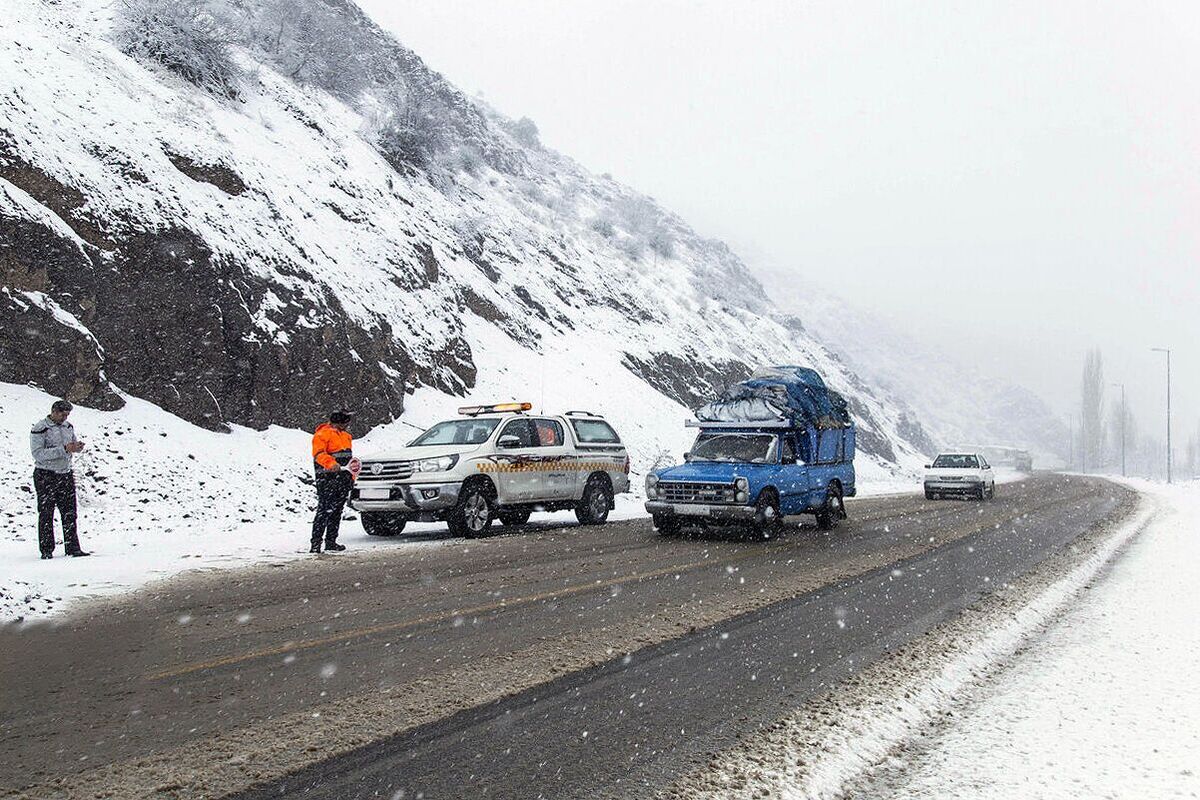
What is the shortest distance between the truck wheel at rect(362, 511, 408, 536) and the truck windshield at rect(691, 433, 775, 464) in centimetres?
526

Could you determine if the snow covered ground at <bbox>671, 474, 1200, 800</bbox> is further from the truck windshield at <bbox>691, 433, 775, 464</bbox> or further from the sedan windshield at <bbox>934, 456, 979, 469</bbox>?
the sedan windshield at <bbox>934, 456, 979, 469</bbox>

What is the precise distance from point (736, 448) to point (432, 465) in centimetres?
532

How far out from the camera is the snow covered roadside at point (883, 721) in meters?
3.71

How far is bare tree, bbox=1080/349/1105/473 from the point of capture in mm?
128175

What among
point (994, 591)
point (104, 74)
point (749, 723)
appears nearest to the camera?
point (749, 723)

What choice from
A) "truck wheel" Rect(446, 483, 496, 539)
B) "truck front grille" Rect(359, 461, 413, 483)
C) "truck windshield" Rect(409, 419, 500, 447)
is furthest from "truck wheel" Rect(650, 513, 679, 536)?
"truck front grille" Rect(359, 461, 413, 483)

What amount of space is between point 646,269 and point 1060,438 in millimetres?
178100

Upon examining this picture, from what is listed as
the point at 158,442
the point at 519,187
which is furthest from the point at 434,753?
the point at 519,187

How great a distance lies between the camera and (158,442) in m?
15.6

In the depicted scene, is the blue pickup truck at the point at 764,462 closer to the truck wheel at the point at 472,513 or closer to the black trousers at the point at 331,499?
the truck wheel at the point at 472,513

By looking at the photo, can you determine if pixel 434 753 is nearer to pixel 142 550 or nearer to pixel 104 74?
pixel 142 550

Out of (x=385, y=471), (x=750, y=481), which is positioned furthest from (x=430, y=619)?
(x=750, y=481)

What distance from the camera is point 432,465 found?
12734 millimetres

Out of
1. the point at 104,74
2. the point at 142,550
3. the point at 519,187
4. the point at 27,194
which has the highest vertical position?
the point at 519,187
